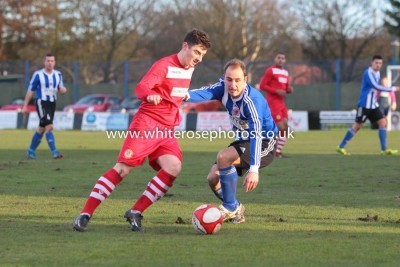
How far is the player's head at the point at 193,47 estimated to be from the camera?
8406mm

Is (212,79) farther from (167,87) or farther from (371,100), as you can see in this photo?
(167,87)

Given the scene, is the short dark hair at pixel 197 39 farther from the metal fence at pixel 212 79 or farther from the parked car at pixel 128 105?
the metal fence at pixel 212 79

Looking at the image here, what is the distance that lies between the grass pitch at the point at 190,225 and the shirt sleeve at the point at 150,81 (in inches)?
49.8

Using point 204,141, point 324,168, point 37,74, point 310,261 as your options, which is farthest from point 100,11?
point 310,261

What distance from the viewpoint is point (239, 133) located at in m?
8.91

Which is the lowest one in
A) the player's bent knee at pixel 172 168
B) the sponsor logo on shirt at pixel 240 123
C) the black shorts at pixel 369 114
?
the player's bent knee at pixel 172 168

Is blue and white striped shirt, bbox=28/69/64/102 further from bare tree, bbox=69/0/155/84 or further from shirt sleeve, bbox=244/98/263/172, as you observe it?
bare tree, bbox=69/0/155/84

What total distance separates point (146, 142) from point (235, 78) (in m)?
1.03

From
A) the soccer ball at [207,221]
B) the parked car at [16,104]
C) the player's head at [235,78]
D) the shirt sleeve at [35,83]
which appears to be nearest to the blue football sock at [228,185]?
the soccer ball at [207,221]

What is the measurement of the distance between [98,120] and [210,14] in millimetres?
18646

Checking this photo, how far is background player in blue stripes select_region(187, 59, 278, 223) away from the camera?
27.8 feet

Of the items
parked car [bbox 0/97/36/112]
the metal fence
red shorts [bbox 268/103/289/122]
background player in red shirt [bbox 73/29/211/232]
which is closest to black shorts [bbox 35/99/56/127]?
red shorts [bbox 268/103/289/122]

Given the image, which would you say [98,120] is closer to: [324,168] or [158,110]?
[324,168]

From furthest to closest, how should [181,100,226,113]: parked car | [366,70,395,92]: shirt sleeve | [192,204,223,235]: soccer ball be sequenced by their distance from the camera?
1. [181,100,226,113]: parked car
2. [366,70,395,92]: shirt sleeve
3. [192,204,223,235]: soccer ball
